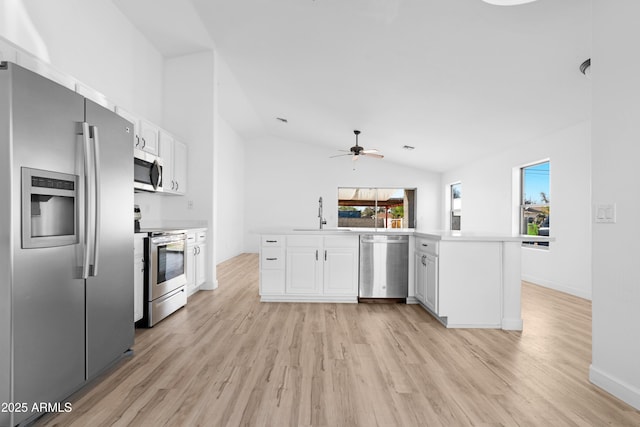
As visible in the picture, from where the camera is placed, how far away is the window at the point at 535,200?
17.6ft

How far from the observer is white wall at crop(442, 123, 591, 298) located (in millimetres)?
4438

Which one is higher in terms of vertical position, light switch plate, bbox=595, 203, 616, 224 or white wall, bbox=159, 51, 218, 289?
white wall, bbox=159, 51, 218, 289

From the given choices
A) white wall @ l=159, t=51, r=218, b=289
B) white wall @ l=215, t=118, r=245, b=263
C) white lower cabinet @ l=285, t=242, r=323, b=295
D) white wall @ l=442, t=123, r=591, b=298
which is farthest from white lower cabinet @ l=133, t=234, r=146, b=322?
white wall @ l=442, t=123, r=591, b=298

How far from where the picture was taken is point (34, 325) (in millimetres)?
1559

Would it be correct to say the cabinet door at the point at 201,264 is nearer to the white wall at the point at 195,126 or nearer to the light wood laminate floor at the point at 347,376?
the white wall at the point at 195,126

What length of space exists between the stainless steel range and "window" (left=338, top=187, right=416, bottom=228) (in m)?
6.22

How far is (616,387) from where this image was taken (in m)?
1.93

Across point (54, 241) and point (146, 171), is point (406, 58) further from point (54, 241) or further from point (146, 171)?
point (54, 241)

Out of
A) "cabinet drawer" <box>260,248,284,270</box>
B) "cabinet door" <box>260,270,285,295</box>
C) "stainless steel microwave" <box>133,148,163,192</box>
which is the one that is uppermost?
"stainless steel microwave" <box>133,148,163,192</box>

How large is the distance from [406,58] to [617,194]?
8.24 feet

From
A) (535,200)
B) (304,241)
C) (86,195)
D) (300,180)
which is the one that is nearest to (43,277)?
(86,195)

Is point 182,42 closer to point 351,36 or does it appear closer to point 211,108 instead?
point 211,108

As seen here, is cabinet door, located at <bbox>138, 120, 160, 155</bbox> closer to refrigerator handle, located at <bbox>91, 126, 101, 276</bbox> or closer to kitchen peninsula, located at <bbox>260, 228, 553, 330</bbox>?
kitchen peninsula, located at <bbox>260, 228, 553, 330</bbox>

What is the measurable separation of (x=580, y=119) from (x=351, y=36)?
324cm
